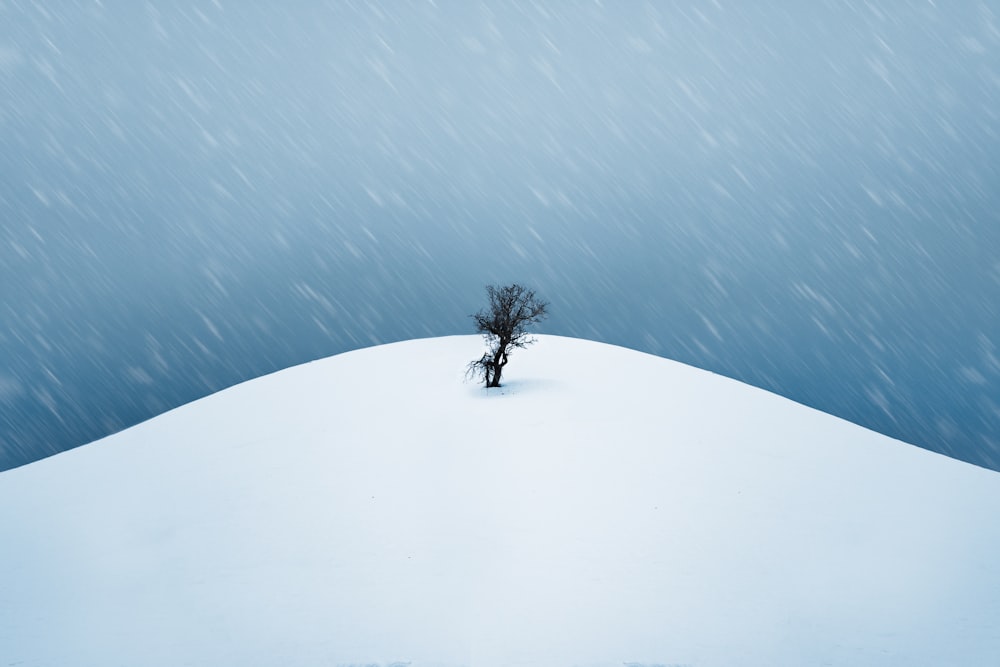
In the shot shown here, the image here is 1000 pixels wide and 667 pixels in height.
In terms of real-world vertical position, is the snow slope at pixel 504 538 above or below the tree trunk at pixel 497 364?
below

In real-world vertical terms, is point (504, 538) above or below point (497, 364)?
below

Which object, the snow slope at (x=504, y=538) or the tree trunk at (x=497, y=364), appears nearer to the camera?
the snow slope at (x=504, y=538)

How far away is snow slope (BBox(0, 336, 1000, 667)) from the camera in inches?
496

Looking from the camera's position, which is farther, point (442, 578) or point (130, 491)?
point (130, 491)

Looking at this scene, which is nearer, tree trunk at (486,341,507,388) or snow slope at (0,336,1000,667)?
snow slope at (0,336,1000,667)

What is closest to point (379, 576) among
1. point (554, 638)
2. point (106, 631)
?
point (554, 638)

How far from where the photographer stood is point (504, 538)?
52.6 ft

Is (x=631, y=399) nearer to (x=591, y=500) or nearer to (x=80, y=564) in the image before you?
(x=591, y=500)

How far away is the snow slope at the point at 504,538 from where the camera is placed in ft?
41.3

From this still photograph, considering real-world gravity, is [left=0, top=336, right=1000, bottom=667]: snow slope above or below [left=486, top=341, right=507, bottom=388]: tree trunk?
below

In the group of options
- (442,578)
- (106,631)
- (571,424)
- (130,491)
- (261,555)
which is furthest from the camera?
(571,424)

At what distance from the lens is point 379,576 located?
48.4 feet

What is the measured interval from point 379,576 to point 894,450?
20.3 metres

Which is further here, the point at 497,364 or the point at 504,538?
the point at 497,364
